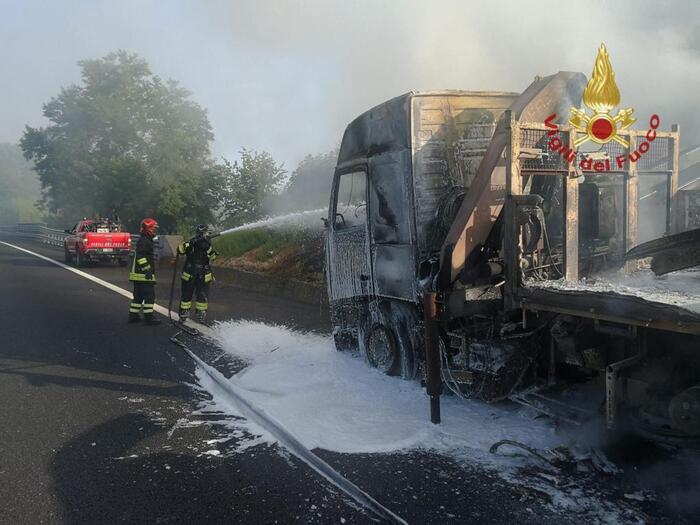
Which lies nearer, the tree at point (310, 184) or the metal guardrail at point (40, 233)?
the tree at point (310, 184)

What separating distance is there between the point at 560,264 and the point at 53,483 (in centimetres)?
338

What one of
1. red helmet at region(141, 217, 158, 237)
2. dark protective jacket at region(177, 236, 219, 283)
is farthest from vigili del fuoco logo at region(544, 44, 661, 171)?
red helmet at region(141, 217, 158, 237)

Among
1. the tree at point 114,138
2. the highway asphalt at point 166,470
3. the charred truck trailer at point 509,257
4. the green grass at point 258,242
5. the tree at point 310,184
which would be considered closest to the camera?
the highway asphalt at point 166,470

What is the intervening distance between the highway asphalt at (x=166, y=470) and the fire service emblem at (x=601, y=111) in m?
2.26

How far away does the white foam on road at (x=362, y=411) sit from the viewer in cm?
374

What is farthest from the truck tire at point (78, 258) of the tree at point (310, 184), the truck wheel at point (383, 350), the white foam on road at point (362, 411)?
the truck wheel at point (383, 350)

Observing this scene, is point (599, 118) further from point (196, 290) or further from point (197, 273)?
point (196, 290)

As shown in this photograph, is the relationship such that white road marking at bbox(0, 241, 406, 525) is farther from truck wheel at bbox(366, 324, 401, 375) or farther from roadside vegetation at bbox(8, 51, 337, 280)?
roadside vegetation at bbox(8, 51, 337, 280)

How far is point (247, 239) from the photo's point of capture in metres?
18.2

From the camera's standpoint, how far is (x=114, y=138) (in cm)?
3288

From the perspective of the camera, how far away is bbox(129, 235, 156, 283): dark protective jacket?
8359mm

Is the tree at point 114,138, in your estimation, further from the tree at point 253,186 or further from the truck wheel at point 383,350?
the truck wheel at point 383,350

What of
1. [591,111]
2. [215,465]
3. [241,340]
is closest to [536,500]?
[215,465]

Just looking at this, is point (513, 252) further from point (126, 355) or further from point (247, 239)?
point (247, 239)
